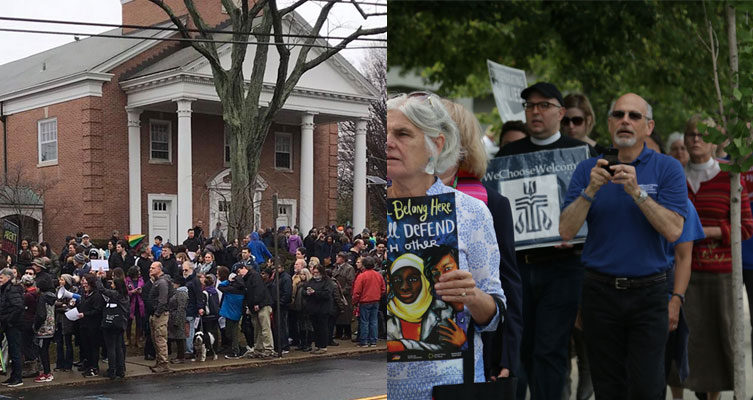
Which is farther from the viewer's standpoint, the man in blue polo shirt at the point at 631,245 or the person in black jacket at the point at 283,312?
the man in blue polo shirt at the point at 631,245

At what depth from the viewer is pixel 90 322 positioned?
8.48ft

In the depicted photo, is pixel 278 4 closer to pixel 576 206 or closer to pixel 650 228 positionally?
pixel 576 206

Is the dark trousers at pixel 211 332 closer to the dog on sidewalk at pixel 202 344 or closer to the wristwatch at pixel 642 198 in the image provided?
the dog on sidewalk at pixel 202 344

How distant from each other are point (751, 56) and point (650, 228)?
169 centimetres

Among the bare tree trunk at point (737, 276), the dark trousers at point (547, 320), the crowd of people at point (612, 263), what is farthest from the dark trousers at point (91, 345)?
the bare tree trunk at point (737, 276)

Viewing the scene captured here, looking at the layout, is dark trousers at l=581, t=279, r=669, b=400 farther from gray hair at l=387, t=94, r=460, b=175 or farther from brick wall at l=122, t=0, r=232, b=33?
brick wall at l=122, t=0, r=232, b=33

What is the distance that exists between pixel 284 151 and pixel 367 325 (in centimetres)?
63

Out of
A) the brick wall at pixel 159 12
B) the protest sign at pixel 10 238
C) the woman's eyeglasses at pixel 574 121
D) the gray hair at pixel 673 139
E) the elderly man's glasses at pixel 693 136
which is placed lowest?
the protest sign at pixel 10 238

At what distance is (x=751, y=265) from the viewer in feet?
21.0

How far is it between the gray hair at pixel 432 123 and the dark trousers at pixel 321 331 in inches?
23.7

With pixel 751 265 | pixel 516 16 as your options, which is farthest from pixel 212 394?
pixel 516 16

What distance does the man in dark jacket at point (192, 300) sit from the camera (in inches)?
104

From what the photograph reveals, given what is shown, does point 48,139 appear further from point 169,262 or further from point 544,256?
point 544,256

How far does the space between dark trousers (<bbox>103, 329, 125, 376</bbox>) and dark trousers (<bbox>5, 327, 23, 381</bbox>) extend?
0.76 feet
